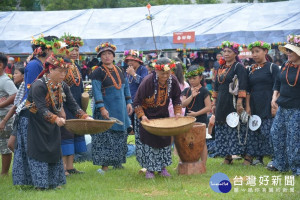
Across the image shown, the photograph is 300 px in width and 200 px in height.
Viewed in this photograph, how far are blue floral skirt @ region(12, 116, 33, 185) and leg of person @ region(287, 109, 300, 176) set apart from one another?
365 cm

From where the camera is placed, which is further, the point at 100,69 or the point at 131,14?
the point at 131,14

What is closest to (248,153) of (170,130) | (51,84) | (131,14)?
(170,130)

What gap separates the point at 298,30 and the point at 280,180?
1483 cm

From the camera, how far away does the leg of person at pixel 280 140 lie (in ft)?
24.4

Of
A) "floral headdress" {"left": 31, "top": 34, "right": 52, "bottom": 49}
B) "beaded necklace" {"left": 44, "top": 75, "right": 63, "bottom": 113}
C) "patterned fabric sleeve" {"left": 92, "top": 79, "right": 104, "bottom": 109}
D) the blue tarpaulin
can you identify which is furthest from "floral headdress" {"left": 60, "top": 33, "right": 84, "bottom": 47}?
the blue tarpaulin

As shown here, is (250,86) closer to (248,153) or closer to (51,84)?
(248,153)

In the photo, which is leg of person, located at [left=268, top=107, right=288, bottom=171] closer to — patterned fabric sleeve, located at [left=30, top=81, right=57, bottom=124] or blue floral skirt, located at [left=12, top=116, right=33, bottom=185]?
patterned fabric sleeve, located at [left=30, top=81, right=57, bottom=124]

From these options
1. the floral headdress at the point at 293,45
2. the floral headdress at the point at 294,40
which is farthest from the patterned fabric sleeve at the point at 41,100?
the floral headdress at the point at 294,40

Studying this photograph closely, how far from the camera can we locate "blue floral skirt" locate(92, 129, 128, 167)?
809 cm

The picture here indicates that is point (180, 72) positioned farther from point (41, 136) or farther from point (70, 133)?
point (41, 136)

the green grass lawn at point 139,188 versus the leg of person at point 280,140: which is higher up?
the leg of person at point 280,140

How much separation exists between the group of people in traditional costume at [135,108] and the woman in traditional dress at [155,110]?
1cm

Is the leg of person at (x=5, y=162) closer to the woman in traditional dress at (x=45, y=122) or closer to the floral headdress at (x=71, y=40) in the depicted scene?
the woman in traditional dress at (x=45, y=122)

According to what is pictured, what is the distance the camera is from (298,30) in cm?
2039
